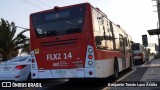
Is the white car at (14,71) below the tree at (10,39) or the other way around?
below

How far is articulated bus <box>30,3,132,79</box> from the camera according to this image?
11.2m

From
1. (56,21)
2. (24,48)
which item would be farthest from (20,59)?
(24,48)

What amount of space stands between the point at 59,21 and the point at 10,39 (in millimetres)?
23281

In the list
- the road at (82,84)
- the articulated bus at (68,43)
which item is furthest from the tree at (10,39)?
the articulated bus at (68,43)

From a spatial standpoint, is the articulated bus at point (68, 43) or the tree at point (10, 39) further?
the tree at point (10, 39)

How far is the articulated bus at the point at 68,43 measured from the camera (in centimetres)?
1125

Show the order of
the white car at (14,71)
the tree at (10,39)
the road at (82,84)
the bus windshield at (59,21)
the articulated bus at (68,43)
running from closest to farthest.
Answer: the articulated bus at (68,43), the bus windshield at (59,21), the road at (82,84), the white car at (14,71), the tree at (10,39)

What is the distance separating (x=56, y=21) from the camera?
39.1ft

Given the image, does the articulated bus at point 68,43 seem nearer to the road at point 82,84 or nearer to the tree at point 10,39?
the road at point 82,84

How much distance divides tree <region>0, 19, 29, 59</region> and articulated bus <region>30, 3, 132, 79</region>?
2162 cm

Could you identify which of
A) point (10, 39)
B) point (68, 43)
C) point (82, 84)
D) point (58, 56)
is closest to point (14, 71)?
point (58, 56)

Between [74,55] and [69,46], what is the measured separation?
0.43 meters

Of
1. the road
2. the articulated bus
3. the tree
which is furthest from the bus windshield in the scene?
the tree

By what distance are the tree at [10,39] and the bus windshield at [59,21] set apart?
852 inches
